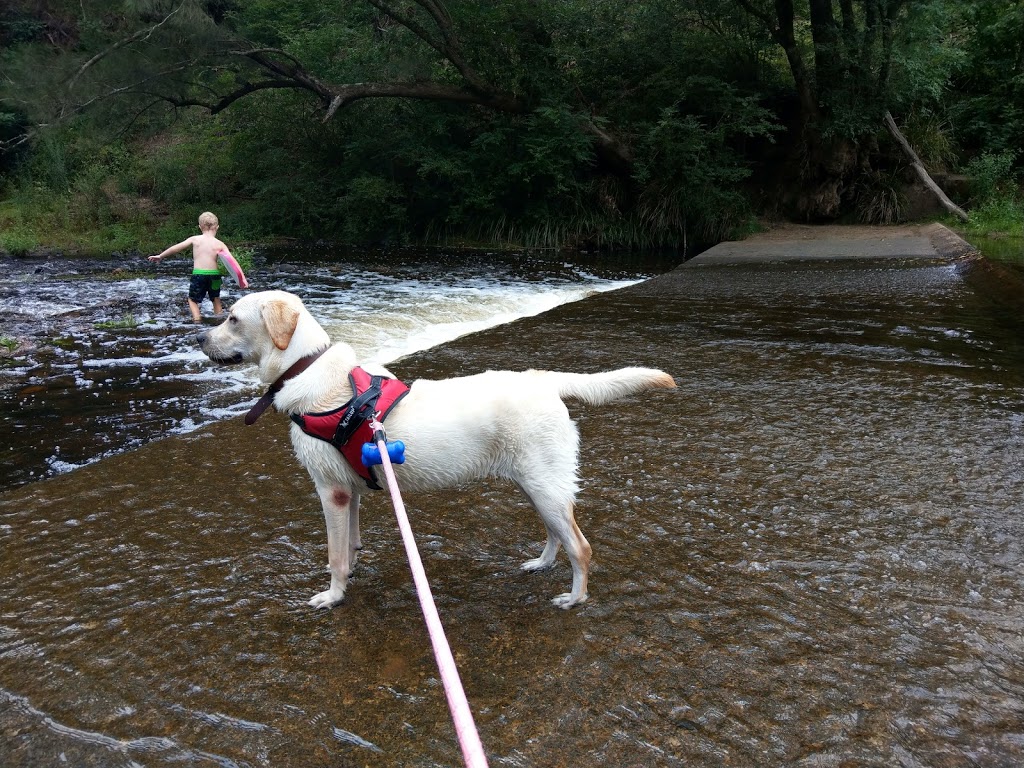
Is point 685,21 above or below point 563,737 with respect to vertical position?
above

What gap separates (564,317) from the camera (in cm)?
1051

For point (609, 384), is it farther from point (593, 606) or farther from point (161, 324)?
point (161, 324)

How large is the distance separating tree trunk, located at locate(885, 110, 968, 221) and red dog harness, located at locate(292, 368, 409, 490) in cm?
2058

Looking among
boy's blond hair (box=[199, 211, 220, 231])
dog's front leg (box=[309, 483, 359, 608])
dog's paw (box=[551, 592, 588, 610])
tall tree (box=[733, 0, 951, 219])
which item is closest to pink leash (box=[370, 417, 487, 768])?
dog's front leg (box=[309, 483, 359, 608])

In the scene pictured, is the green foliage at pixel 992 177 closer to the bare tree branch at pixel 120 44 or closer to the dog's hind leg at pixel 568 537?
the dog's hind leg at pixel 568 537

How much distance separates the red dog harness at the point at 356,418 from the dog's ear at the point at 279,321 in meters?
0.38

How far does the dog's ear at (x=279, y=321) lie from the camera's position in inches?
138

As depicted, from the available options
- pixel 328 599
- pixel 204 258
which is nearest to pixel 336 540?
pixel 328 599

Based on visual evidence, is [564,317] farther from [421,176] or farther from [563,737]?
[421,176]

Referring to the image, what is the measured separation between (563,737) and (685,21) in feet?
78.4

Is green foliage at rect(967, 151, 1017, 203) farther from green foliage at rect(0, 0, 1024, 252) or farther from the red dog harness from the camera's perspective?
the red dog harness

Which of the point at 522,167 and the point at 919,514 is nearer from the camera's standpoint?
the point at 919,514

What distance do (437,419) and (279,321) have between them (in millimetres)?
956

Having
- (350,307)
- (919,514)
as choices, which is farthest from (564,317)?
(919,514)
